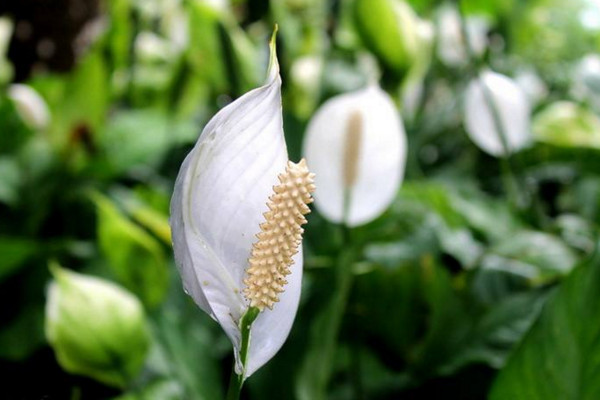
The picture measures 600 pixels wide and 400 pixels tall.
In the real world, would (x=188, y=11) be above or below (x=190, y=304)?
above

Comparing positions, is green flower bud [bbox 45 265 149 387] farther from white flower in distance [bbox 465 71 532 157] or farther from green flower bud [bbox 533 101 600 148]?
green flower bud [bbox 533 101 600 148]

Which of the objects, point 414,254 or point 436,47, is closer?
point 414,254

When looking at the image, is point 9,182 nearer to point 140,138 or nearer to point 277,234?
point 140,138

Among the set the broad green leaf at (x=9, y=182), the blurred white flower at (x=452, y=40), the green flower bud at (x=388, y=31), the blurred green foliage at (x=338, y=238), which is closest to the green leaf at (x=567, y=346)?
the blurred green foliage at (x=338, y=238)

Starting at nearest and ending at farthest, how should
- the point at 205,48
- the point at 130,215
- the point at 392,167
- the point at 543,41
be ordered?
1. the point at 392,167
2. the point at 130,215
3. the point at 205,48
4. the point at 543,41

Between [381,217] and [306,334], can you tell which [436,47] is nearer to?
[381,217]

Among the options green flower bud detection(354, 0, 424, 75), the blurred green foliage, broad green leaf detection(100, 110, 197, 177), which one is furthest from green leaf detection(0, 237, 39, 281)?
green flower bud detection(354, 0, 424, 75)

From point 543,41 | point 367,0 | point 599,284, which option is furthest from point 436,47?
point 599,284

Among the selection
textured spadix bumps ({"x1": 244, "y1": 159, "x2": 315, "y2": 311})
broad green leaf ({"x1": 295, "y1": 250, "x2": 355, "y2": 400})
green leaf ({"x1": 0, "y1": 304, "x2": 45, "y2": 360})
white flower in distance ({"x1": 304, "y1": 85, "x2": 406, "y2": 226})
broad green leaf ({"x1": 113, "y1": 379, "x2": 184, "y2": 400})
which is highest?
textured spadix bumps ({"x1": 244, "y1": 159, "x2": 315, "y2": 311})
